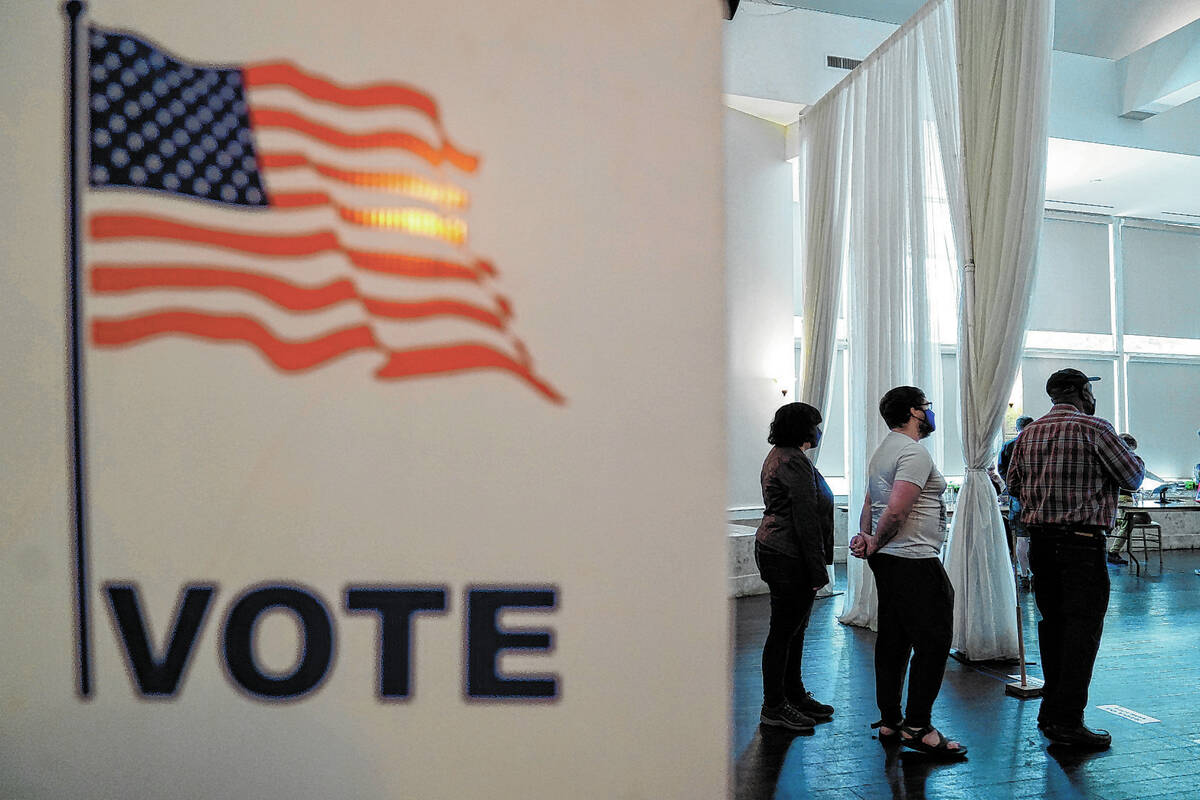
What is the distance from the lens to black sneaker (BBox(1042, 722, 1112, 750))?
11.1ft

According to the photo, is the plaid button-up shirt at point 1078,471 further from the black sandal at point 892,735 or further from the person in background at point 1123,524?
the person in background at point 1123,524

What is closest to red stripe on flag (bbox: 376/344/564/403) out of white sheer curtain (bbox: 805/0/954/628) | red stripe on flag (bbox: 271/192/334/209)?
red stripe on flag (bbox: 271/192/334/209)

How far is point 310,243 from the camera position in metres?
1.13

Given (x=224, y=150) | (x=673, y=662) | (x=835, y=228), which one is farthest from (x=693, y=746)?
(x=835, y=228)

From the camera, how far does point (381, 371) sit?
1127 mm

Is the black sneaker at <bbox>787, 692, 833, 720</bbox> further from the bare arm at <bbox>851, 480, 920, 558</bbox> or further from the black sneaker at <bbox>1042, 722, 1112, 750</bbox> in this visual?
the bare arm at <bbox>851, 480, 920, 558</bbox>

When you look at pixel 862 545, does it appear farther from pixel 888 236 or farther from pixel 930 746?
pixel 888 236

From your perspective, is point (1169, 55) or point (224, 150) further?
point (1169, 55)

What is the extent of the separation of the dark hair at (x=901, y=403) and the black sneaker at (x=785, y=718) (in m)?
1.29

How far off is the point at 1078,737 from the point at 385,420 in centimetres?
339

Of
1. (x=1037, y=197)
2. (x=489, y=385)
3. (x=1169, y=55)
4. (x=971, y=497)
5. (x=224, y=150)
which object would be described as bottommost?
(x=971, y=497)

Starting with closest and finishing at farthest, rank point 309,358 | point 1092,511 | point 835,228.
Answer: point 309,358 < point 1092,511 < point 835,228

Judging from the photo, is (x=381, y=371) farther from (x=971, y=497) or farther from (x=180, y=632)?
(x=971, y=497)

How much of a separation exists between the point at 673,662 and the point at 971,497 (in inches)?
162
